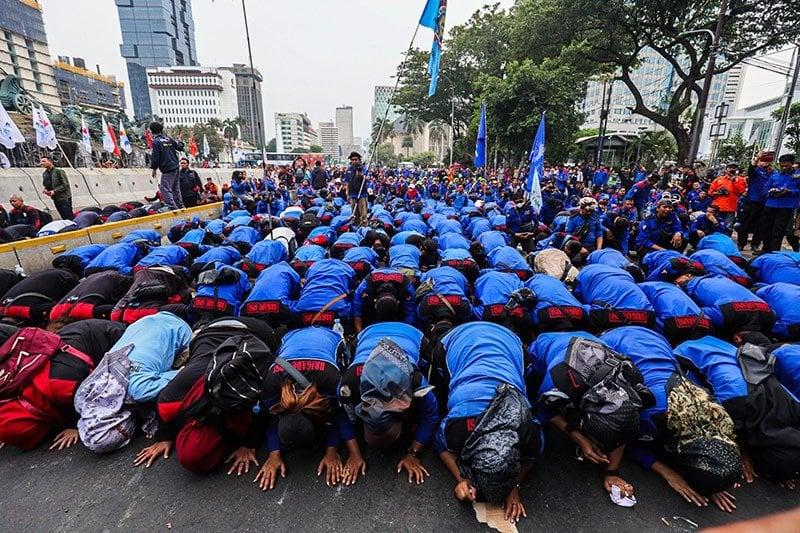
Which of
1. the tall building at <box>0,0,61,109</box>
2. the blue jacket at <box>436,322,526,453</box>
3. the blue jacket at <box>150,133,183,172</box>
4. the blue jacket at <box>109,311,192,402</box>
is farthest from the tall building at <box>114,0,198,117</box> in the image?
the blue jacket at <box>436,322,526,453</box>

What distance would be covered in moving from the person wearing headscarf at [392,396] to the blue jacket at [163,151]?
7.56m

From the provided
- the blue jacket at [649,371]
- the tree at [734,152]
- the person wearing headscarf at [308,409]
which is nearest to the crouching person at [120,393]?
the person wearing headscarf at [308,409]

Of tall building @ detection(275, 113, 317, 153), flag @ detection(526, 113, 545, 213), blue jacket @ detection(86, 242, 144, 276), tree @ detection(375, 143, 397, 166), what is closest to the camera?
blue jacket @ detection(86, 242, 144, 276)

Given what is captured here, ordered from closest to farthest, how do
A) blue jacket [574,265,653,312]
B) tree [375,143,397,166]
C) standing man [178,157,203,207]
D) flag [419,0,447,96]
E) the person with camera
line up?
blue jacket [574,265,653,312], flag [419,0,447,96], the person with camera, standing man [178,157,203,207], tree [375,143,397,166]

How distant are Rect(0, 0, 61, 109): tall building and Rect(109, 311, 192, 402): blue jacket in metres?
76.4

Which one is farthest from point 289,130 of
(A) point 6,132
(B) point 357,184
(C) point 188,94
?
(B) point 357,184

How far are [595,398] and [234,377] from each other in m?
2.21

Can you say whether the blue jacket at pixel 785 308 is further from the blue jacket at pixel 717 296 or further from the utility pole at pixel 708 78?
the utility pole at pixel 708 78

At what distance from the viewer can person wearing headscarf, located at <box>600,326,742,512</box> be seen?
7.09 ft

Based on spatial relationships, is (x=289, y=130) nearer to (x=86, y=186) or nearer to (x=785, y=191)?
(x=86, y=186)

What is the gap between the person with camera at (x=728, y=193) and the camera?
7.62 meters

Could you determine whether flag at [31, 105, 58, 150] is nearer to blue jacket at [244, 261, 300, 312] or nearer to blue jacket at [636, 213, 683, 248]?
blue jacket at [244, 261, 300, 312]

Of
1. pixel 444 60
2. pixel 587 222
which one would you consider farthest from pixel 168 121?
pixel 587 222

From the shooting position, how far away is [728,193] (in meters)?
7.68
